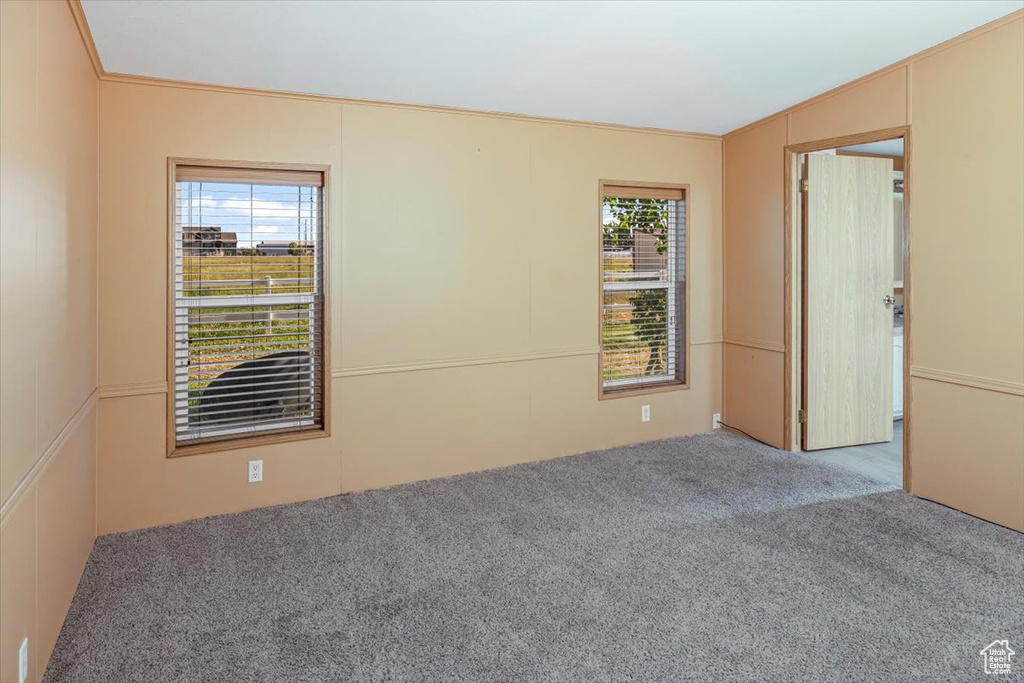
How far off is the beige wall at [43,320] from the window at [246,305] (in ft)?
1.66

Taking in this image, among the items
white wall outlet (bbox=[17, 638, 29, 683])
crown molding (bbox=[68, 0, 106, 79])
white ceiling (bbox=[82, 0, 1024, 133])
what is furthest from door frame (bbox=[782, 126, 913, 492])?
white wall outlet (bbox=[17, 638, 29, 683])

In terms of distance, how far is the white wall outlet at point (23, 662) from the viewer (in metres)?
1.71

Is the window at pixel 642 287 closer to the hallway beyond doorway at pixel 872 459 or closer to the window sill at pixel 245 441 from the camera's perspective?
the hallway beyond doorway at pixel 872 459

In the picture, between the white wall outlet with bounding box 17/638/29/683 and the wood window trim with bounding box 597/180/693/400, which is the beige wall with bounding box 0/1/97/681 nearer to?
the white wall outlet with bounding box 17/638/29/683

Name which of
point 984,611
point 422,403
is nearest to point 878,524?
point 984,611

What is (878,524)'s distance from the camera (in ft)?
10.1

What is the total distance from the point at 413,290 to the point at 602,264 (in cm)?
145

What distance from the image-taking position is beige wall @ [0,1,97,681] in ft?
5.29

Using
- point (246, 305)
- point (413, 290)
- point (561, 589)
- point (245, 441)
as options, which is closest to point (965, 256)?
point (561, 589)

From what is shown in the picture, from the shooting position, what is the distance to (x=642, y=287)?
465 cm

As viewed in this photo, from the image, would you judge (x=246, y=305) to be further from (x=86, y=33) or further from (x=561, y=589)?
(x=561, y=589)

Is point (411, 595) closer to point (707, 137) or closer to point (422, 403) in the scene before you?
point (422, 403)

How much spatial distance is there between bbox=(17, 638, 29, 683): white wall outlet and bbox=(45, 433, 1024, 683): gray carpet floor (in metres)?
0.23

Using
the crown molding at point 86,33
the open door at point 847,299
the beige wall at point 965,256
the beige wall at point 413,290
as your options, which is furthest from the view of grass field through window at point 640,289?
the crown molding at point 86,33
